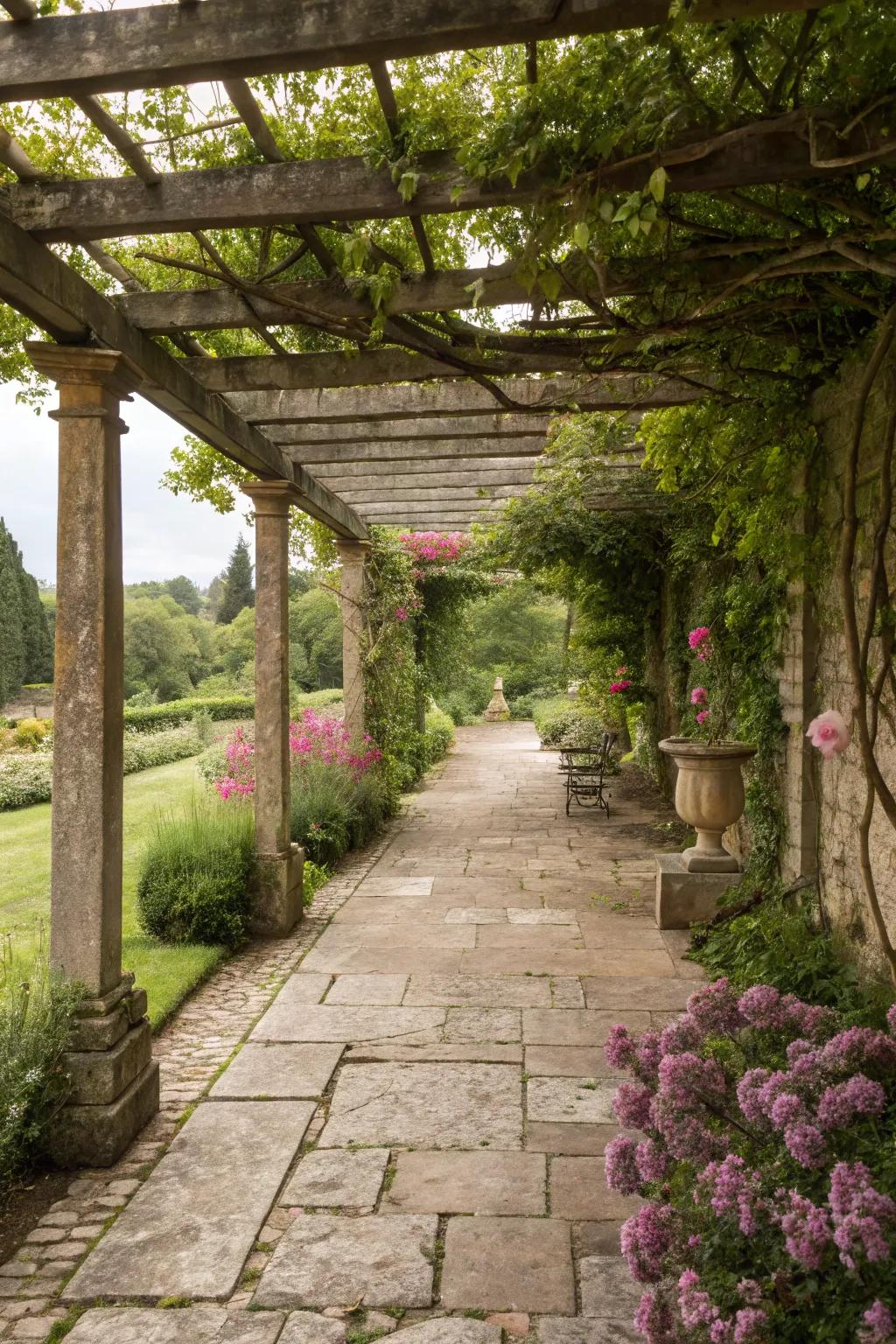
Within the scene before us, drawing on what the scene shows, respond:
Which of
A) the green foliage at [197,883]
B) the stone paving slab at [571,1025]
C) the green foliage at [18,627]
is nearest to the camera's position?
the stone paving slab at [571,1025]

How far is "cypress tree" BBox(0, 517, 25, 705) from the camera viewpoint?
25.2m

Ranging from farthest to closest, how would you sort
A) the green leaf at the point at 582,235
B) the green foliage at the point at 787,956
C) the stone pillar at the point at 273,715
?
1. the stone pillar at the point at 273,715
2. the green foliage at the point at 787,956
3. the green leaf at the point at 582,235

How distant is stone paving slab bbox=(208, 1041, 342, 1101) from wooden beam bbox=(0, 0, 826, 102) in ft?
10.6

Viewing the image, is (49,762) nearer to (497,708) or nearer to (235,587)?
(497,708)

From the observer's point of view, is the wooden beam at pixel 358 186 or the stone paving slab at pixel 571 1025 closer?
the wooden beam at pixel 358 186

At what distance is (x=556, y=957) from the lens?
17.1 feet

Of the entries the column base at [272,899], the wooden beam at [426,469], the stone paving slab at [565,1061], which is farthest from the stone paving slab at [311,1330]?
the wooden beam at [426,469]

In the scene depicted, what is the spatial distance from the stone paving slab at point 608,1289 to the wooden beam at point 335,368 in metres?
2.96

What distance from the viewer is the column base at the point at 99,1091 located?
316 cm

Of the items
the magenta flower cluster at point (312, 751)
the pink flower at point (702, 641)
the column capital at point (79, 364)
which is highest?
the column capital at point (79, 364)

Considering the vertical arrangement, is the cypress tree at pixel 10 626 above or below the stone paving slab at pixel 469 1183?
above

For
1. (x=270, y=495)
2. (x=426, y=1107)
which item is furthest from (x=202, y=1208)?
(x=270, y=495)

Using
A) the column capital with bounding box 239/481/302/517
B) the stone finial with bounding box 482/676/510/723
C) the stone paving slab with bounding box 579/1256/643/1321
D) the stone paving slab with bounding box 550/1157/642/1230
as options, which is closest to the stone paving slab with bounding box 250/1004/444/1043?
the stone paving slab with bounding box 550/1157/642/1230

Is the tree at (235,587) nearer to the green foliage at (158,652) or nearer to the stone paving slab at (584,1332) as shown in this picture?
the green foliage at (158,652)
